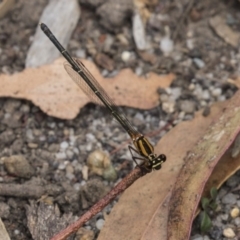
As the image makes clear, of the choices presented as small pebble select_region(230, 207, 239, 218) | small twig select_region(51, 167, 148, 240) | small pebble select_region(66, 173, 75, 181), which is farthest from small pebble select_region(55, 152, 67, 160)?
small pebble select_region(230, 207, 239, 218)

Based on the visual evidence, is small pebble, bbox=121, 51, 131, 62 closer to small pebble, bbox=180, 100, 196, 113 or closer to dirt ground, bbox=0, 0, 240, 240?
dirt ground, bbox=0, 0, 240, 240

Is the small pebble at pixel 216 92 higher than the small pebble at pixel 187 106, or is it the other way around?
the small pebble at pixel 187 106

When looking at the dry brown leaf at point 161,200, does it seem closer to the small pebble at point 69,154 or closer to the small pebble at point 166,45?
the small pebble at point 69,154

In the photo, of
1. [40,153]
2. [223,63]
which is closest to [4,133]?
[40,153]

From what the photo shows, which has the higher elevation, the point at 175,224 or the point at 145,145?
the point at 145,145

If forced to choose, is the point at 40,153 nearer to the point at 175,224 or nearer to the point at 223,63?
the point at 175,224

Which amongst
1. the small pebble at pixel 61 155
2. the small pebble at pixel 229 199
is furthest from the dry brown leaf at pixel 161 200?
the small pebble at pixel 61 155
